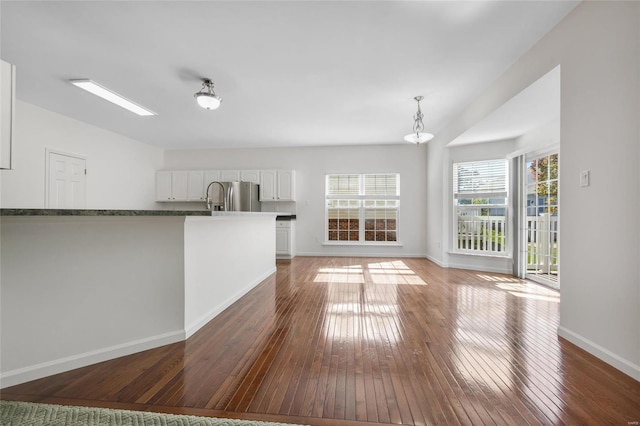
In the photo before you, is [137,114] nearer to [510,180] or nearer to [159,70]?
[159,70]

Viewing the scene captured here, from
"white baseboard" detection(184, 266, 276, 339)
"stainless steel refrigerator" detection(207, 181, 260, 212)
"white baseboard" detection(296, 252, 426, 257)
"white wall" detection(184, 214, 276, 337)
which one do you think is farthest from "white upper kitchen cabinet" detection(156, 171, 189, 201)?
"white baseboard" detection(184, 266, 276, 339)

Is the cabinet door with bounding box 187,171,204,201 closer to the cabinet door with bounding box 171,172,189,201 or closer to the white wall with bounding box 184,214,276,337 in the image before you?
the cabinet door with bounding box 171,172,189,201

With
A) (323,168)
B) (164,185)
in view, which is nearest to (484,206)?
(323,168)

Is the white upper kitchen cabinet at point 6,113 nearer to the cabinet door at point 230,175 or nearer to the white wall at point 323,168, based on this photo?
the cabinet door at point 230,175

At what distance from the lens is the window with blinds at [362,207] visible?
6.71 m

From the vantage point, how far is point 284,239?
6.39 m

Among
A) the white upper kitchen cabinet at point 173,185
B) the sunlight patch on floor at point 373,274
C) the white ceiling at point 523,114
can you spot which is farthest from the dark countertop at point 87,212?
the white upper kitchen cabinet at point 173,185

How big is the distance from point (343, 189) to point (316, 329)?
15.5 ft

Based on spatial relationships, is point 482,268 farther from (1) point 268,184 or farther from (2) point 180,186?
(2) point 180,186

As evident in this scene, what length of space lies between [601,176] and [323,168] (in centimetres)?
527

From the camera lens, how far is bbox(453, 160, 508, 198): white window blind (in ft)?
16.3

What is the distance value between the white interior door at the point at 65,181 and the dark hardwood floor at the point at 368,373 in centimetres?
408

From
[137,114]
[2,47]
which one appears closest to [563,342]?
[2,47]

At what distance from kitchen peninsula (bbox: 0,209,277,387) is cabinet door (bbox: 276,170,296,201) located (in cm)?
414
